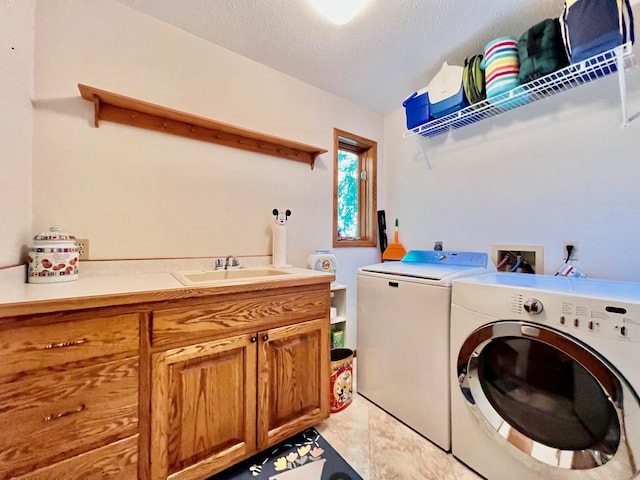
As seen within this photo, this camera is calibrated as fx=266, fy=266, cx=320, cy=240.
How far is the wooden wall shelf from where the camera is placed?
4.42 feet

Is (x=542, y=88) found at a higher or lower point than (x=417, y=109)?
lower

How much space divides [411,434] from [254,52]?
8.33ft

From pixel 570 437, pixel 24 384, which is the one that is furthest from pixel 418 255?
pixel 24 384

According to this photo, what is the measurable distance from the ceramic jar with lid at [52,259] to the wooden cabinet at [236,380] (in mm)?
514

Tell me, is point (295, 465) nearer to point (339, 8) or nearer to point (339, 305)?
point (339, 305)

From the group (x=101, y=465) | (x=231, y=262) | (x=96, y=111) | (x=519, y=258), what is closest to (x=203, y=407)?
(x=101, y=465)

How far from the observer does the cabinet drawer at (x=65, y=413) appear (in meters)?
0.78

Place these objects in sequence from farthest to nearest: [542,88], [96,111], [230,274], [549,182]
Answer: [230,274] → [549,182] → [542,88] → [96,111]

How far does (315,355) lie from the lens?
4.77ft

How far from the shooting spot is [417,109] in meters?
2.04

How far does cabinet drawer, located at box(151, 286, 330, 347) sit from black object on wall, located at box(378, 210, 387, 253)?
1247 mm

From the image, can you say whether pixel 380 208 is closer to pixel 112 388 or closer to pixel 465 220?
pixel 465 220

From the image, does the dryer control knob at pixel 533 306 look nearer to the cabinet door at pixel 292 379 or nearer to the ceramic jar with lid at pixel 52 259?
the cabinet door at pixel 292 379

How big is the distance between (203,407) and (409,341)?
3.48 ft
